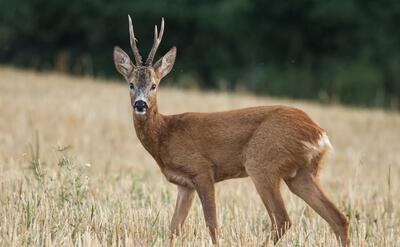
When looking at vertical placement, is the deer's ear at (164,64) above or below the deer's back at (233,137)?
above

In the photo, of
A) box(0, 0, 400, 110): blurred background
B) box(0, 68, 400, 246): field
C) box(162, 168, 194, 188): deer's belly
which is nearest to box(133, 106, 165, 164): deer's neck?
box(162, 168, 194, 188): deer's belly

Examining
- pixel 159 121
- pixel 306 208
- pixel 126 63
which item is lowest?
pixel 306 208

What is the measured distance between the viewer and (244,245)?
6.85 m

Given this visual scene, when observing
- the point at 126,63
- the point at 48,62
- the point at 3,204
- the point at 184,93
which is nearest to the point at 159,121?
the point at 126,63

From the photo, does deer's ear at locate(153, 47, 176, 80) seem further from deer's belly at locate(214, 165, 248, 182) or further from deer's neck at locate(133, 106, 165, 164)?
deer's belly at locate(214, 165, 248, 182)

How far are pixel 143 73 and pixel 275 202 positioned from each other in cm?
163

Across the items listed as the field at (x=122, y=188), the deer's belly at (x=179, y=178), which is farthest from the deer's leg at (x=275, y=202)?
the deer's belly at (x=179, y=178)

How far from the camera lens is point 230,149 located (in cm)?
782

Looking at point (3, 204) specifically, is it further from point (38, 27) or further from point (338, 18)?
point (38, 27)

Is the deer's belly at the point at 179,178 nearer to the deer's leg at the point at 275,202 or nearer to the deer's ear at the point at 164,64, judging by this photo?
the deer's leg at the point at 275,202

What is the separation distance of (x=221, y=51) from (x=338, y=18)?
483 centimetres

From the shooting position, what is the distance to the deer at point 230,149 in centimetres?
743

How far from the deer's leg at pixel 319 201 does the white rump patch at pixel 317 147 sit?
0.18 m

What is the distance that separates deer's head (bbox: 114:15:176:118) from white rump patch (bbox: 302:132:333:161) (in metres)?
1.43
